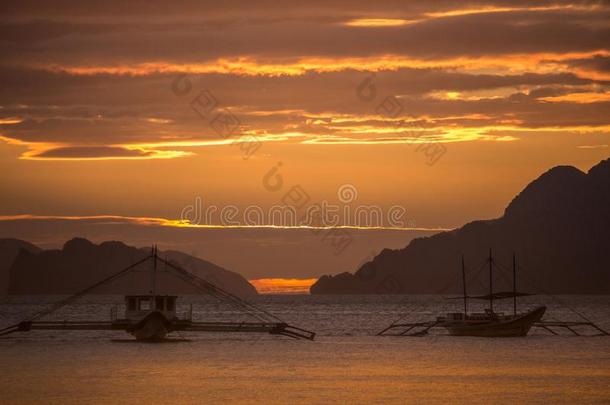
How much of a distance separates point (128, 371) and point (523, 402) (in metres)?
28.8

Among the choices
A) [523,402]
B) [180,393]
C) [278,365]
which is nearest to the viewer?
[523,402]

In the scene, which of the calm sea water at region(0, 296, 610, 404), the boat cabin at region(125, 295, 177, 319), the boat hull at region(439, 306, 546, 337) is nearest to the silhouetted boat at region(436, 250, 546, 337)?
the boat hull at region(439, 306, 546, 337)

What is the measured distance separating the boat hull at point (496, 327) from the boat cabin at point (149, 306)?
3417cm

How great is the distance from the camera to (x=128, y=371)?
247 ft

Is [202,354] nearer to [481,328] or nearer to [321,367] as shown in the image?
[321,367]

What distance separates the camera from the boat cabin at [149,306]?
9962 centimetres

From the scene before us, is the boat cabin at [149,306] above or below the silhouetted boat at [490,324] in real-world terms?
above

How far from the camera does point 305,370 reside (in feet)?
254

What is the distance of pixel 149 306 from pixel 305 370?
89.3 feet

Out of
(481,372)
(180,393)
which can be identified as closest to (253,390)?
(180,393)

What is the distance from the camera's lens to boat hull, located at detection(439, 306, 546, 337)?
118 m

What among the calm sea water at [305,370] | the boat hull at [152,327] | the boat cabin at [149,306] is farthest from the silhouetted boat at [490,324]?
the boat hull at [152,327]

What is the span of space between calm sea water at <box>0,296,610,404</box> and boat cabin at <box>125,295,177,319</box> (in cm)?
285

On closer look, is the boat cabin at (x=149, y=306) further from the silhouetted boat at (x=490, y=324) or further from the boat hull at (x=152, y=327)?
the silhouetted boat at (x=490, y=324)
